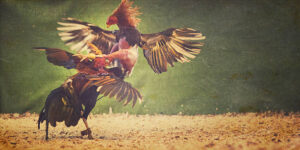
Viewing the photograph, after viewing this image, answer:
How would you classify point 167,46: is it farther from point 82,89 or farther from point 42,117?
point 42,117

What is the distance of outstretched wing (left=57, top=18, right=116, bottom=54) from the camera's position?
2588 mm

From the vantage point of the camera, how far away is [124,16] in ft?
8.48

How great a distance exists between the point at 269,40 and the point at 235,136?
4.15 ft

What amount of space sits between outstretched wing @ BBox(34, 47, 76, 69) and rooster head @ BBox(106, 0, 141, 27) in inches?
22.5

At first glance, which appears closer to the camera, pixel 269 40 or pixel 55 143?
pixel 55 143

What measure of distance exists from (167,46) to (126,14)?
1.92 ft

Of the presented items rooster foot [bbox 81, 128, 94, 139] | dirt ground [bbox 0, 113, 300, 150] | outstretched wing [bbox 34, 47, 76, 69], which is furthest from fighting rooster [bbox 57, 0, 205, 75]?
rooster foot [bbox 81, 128, 94, 139]

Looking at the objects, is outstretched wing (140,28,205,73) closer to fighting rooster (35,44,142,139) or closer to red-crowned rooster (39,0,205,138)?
red-crowned rooster (39,0,205,138)

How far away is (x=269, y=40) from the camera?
9.29 feet

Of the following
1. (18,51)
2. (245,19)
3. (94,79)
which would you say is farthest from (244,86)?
(18,51)

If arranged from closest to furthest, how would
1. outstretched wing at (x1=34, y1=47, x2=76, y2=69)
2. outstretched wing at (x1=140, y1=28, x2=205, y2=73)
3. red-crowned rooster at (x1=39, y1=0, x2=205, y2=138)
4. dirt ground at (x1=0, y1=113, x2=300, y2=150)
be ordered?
dirt ground at (x1=0, y1=113, x2=300, y2=150) < red-crowned rooster at (x1=39, y1=0, x2=205, y2=138) < outstretched wing at (x1=34, y1=47, x2=76, y2=69) < outstretched wing at (x1=140, y1=28, x2=205, y2=73)

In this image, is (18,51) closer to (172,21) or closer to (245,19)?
(172,21)

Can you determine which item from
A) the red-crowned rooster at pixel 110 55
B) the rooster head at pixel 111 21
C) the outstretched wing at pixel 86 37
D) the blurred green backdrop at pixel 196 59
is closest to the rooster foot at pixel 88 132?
the red-crowned rooster at pixel 110 55

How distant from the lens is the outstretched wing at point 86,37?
102 inches
